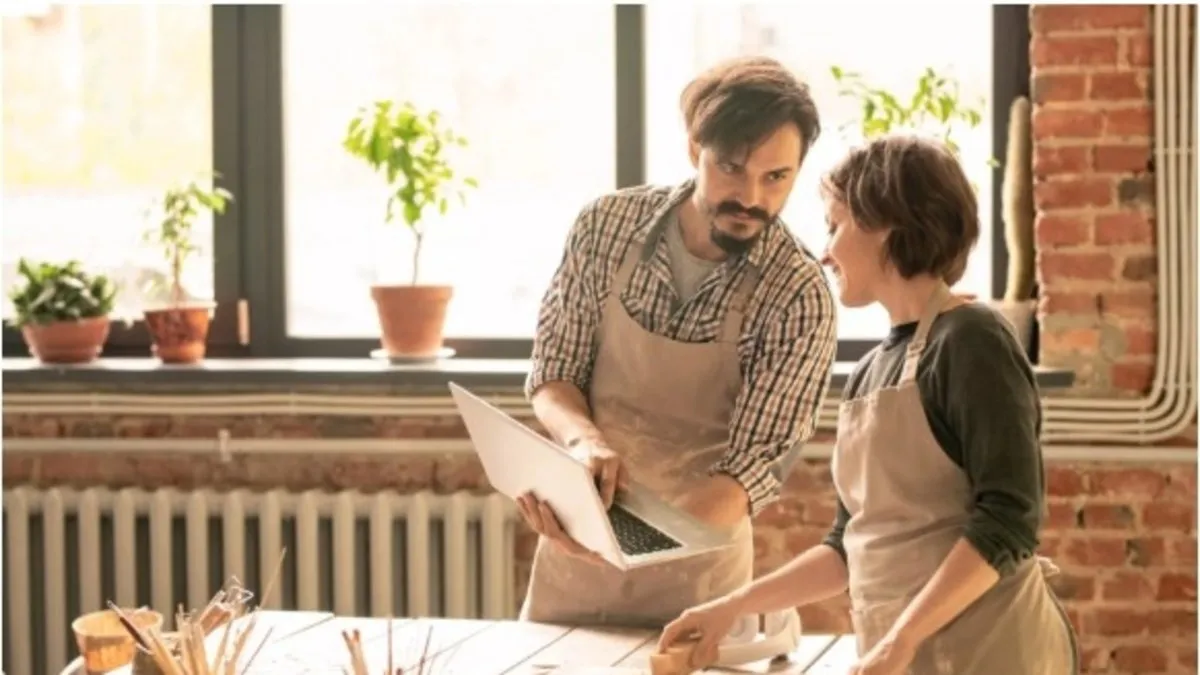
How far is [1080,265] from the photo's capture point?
3.84 m

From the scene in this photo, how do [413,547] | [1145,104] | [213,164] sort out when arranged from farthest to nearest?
[213,164]
[413,547]
[1145,104]

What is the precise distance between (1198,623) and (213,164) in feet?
8.52

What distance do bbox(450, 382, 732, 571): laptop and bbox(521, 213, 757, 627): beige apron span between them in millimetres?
304

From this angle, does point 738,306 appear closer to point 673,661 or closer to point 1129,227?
point 673,661

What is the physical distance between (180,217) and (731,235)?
1957mm

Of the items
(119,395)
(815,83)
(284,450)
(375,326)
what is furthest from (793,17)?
(119,395)

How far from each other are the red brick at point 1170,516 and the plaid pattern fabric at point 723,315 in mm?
1490

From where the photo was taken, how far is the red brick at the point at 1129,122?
3.79 m

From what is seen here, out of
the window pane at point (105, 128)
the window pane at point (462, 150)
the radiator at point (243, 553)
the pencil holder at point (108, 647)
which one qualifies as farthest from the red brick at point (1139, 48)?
the pencil holder at point (108, 647)

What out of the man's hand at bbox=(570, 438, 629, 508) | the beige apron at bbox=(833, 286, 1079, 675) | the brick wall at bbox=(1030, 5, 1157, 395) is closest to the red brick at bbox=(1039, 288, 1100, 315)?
the brick wall at bbox=(1030, 5, 1157, 395)

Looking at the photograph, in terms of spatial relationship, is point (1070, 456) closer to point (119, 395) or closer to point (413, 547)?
point (413, 547)

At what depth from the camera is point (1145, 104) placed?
12.4ft

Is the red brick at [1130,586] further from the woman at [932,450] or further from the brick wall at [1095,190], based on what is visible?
the woman at [932,450]

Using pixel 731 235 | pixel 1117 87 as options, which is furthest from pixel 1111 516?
pixel 731 235
